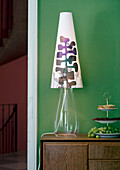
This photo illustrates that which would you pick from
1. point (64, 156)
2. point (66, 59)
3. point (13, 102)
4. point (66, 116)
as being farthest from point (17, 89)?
point (64, 156)

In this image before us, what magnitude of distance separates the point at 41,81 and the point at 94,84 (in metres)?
0.52

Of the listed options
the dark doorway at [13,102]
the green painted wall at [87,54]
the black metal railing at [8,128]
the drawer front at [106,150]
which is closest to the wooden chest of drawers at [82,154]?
the drawer front at [106,150]

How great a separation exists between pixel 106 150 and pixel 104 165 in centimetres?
13

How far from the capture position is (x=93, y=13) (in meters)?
3.05

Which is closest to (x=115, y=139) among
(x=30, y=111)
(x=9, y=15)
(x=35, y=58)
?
(x=30, y=111)

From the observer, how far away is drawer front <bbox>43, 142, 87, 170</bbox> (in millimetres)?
2570

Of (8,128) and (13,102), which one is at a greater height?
(13,102)

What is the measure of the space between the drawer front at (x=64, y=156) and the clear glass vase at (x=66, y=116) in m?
0.17

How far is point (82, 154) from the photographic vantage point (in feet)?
8.44

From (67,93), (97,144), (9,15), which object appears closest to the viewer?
(97,144)

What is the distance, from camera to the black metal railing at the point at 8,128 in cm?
656

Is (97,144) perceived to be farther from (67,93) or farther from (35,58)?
(35,58)

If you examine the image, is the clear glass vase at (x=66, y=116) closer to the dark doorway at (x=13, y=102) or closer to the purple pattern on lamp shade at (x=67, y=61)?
the purple pattern on lamp shade at (x=67, y=61)

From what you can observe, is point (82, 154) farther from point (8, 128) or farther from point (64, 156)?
point (8, 128)
